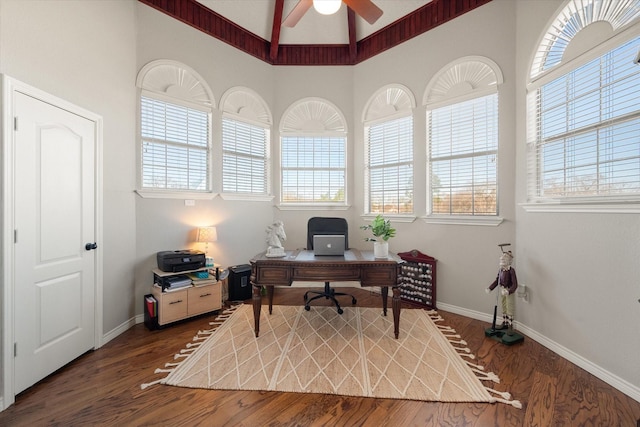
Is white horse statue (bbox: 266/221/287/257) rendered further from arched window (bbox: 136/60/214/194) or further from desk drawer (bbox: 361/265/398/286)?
arched window (bbox: 136/60/214/194)

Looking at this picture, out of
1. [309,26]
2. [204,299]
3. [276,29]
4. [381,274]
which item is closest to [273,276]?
[381,274]

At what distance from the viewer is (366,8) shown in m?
2.46

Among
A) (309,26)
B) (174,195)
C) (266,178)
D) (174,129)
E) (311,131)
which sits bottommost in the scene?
(174,195)

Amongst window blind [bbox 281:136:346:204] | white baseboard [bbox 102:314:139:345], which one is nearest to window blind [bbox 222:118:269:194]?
window blind [bbox 281:136:346:204]

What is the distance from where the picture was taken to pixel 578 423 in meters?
1.66

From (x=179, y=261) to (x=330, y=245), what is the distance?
1818 millimetres

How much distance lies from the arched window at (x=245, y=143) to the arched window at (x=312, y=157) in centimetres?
34

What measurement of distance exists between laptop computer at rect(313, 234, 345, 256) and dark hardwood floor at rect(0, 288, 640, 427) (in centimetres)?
134

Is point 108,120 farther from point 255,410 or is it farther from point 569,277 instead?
point 569,277

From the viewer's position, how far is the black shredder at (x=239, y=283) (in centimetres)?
384

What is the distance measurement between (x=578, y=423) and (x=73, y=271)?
404 centimetres

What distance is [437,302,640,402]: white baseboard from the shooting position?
1.94 metres

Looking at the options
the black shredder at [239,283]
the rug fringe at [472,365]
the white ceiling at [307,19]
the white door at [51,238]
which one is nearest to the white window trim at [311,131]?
the white ceiling at [307,19]

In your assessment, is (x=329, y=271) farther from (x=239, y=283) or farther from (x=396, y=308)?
(x=239, y=283)
